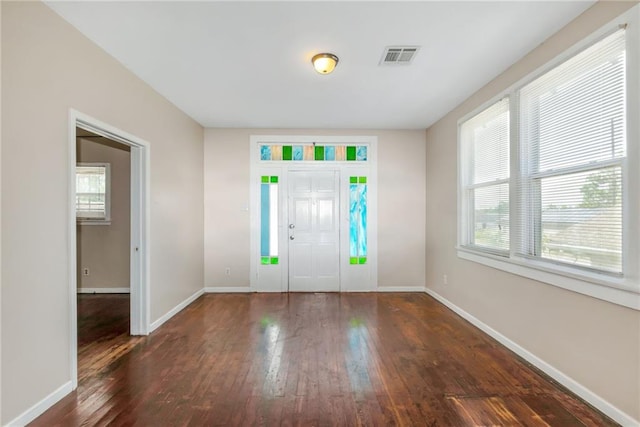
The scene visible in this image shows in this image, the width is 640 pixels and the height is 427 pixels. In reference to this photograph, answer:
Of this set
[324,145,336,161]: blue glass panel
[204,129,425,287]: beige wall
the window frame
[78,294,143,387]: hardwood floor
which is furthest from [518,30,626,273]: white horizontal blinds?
[78,294,143,387]: hardwood floor

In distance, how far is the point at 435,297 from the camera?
465 cm

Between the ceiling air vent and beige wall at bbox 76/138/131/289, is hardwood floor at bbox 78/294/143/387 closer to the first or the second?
beige wall at bbox 76/138/131/289

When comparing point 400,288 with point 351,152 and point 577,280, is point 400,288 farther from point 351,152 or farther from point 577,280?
point 577,280

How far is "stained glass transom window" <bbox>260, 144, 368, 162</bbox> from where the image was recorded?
5.04 meters

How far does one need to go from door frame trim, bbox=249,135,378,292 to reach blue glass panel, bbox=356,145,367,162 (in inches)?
2.0

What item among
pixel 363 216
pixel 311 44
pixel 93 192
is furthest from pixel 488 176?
pixel 93 192

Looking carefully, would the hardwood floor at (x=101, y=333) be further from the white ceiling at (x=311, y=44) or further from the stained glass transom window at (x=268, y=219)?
the white ceiling at (x=311, y=44)

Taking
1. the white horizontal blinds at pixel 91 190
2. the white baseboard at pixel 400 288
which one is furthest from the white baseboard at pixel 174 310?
the white baseboard at pixel 400 288

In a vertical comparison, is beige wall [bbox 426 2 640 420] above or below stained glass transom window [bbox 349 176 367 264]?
below

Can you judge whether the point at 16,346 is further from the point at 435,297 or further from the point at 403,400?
the point at 435,297

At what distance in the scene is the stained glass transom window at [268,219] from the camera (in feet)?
16.5

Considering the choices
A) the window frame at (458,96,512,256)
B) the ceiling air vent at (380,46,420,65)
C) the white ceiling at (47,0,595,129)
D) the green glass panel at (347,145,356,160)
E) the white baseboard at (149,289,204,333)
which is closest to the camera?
the white ceiling at (47,0,595,129)

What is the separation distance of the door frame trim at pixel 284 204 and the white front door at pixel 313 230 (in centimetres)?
10

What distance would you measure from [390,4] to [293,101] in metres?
1.89
